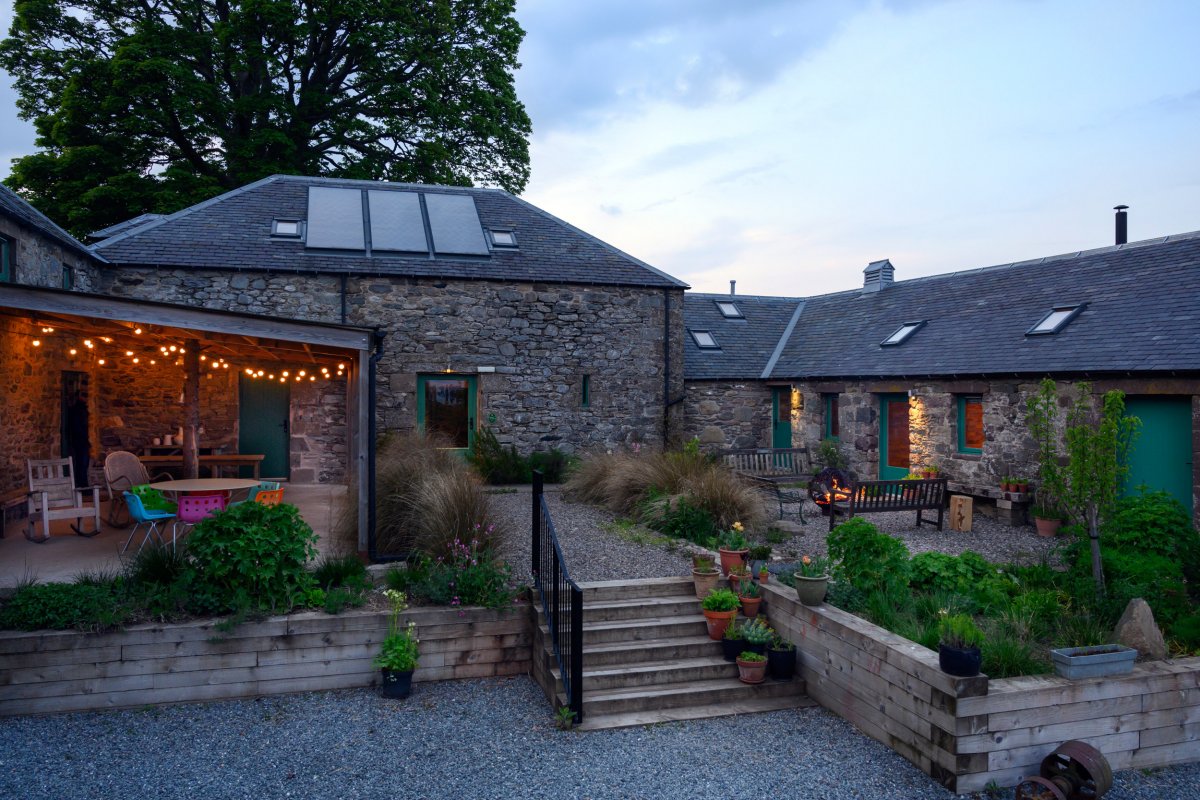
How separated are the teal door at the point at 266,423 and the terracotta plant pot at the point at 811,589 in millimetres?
10022

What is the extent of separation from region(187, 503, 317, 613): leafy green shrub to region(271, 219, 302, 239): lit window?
309 inches

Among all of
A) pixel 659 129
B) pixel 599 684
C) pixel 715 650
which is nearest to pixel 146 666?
pixel 599 684

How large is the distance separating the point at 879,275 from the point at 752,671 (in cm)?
1296

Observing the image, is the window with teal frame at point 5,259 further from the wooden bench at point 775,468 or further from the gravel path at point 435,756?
the wooden bench at point 775,468

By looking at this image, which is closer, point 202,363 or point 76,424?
point 76,424

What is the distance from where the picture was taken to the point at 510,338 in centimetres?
1247

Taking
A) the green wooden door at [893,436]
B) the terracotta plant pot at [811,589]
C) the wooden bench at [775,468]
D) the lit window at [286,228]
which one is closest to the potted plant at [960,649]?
the terracotta plant pot at [811,589]

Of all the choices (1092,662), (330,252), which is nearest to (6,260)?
(330,252)

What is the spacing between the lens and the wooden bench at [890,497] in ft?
28.5

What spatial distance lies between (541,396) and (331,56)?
37.4 ft

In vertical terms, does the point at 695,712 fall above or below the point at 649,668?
below

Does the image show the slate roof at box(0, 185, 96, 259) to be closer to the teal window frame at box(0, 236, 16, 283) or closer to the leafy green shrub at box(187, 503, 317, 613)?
the teal window frame at box(0, 236, 16, 283)

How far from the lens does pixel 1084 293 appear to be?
424 inches

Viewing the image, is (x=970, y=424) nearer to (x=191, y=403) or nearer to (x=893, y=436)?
(x=893, y=436)
